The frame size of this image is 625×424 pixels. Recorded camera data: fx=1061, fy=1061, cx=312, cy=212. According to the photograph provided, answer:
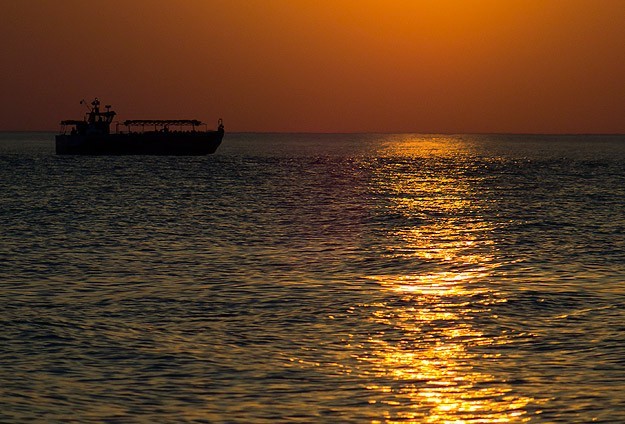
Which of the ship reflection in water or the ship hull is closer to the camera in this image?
the ship reflection in water

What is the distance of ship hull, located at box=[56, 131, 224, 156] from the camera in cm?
18475

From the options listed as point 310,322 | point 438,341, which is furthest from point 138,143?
point 438,341

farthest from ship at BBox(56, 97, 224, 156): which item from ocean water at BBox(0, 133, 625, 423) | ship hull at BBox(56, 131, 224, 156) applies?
ocean water at BBox(0, 133, 625, 423)

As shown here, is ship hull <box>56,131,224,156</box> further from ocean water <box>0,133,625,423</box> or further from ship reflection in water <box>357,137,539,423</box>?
ship reflection in water <box>357,137,539,423</box>

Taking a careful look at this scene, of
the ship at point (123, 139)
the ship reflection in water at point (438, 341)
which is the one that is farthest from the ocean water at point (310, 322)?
the ship at point (123, 139)

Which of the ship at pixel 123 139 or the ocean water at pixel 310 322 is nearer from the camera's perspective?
the ocean water at pixel 310 322

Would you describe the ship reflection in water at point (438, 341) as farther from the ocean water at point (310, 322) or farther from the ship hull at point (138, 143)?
the ship hull at point (138, 143)

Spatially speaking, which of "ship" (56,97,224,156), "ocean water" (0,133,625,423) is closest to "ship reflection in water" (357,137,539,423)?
"ocean water" (0,133,625,423)

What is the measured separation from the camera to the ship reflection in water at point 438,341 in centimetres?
1564

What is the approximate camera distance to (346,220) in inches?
2181

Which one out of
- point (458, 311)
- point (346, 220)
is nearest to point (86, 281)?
point (458, 311)

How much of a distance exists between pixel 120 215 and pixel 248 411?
4298cm

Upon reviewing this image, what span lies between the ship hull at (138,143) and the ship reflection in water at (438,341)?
485 ft

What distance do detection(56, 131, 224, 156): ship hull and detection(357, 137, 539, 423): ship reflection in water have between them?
5817 inches
